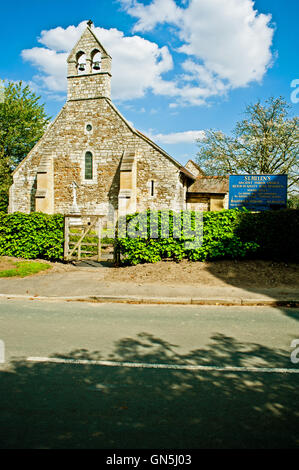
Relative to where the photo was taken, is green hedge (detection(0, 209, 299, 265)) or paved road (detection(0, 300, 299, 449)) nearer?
paved road (detection(0, 300, 299, 449))

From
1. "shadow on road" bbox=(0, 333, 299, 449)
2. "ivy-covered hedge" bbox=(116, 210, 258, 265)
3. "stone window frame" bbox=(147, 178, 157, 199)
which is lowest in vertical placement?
"shadow on road" bbox=(0, 333, 299, 449)

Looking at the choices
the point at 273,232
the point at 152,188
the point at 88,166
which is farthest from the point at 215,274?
the point at 88,166

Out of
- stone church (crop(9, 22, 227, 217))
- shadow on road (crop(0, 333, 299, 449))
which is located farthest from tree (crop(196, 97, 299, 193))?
shadow on road (crop(0, 333, 299, 449))

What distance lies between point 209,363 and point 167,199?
18586mm

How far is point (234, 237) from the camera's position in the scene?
11742 mm

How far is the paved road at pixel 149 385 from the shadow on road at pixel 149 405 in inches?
0.4

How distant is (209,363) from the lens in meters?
4.60

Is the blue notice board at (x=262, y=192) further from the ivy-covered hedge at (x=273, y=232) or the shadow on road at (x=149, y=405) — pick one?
the shadow on road at (x=149, y=405)

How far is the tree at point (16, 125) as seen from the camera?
4062cm

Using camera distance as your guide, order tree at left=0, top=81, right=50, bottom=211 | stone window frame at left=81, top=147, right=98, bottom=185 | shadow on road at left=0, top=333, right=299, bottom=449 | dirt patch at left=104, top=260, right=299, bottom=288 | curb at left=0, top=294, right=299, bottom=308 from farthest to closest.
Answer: tree at left=0, top=81, right=50, bottom=211 < stone window frame at left=81, top=147, right=98, bottom=185 < dirt patch at left=104, top=260, right=299, bottom=288 < curb at left=0, top=294, right=299, bottom=308 < shadow on road at left=0, top=333, right=299, bottom=449

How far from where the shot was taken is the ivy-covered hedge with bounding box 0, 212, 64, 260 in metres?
13.8

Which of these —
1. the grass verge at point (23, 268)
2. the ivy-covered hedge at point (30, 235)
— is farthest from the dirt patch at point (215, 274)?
the ivy-covered hedge at point (30, 235)

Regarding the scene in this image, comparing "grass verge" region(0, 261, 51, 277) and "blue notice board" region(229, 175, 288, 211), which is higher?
"blue notice board" region(229, 175, 288, 211)

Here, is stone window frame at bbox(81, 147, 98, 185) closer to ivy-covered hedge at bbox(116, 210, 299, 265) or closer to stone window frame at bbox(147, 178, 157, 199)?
stone window frame at bbox(147, 178, 157, 199)
